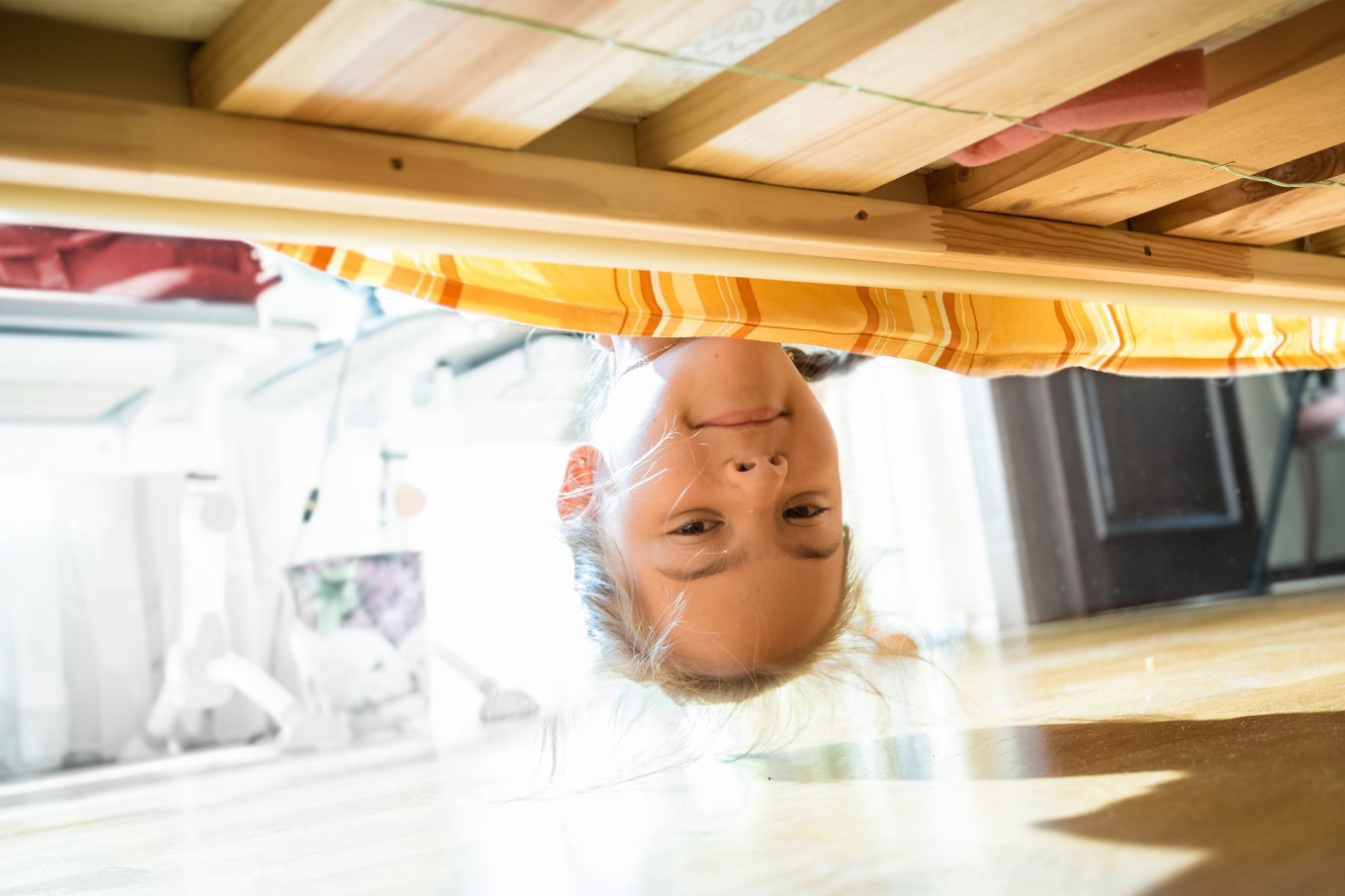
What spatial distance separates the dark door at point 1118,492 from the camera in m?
3.03

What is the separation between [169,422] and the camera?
8.04 feet

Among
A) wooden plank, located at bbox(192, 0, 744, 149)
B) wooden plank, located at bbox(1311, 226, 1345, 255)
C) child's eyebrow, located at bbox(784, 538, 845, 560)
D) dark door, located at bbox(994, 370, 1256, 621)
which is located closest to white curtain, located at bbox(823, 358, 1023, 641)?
dark door, located at bbox(994, 370, 1256, 621)

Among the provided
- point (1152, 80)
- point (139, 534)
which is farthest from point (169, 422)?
point (1152, 80)

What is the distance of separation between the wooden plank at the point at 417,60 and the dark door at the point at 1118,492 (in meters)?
2.51

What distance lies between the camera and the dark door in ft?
9.95

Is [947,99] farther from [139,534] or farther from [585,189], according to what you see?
[139,534]

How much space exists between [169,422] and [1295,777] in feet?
7.35

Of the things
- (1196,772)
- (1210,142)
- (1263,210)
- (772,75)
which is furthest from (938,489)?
(772,75)

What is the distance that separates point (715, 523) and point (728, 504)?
0.02 m

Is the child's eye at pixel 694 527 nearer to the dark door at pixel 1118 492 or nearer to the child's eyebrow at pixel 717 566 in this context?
the child's eyebrow at pixel 717 566

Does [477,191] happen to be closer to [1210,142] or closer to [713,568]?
[713,568]

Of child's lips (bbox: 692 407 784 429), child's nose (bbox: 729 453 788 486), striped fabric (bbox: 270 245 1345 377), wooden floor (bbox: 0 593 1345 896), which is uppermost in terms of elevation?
striped fabric (bbox: 270 245 1345 377)

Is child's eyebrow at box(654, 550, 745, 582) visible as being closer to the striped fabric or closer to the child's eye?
the child's eye

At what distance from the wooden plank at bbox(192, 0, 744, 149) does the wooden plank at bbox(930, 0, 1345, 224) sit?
0.46 m
